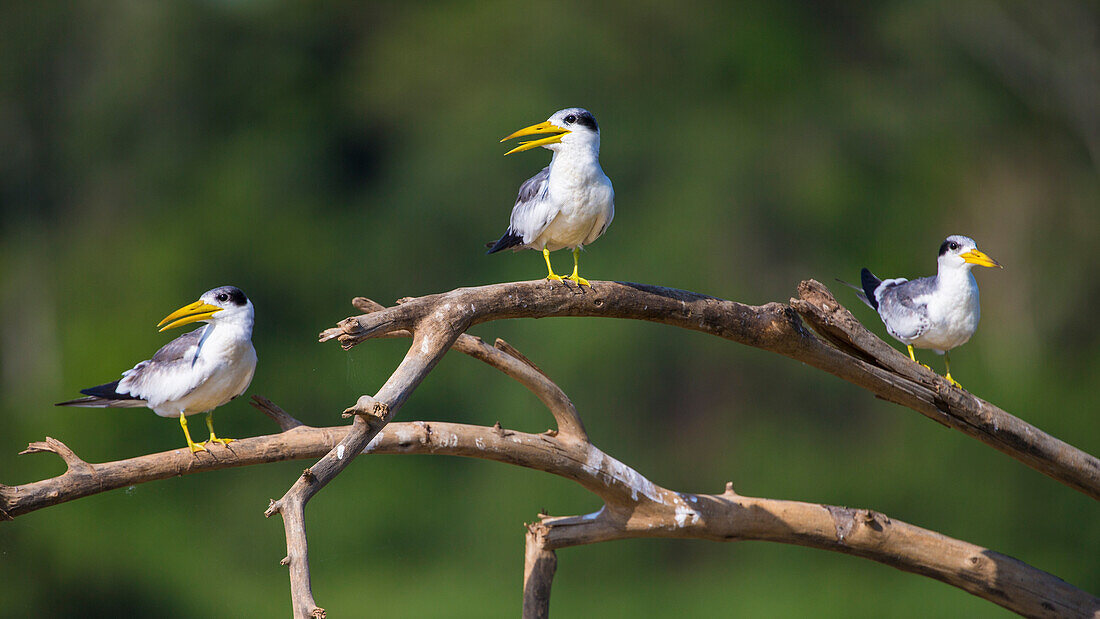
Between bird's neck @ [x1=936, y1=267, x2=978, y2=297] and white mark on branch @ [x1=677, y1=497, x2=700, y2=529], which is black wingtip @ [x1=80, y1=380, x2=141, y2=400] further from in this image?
bird's neck @ [x1=936, y1=267, x2=978, y2=297]

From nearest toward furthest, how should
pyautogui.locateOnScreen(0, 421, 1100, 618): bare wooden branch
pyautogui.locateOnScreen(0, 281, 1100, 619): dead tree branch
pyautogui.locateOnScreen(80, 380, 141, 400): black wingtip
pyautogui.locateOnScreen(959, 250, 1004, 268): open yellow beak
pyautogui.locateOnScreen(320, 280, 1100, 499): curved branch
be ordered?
pyautogui.locateOnScreen(0, 281, 1100, 619): dead tree branch, pyautogui.locateOnScreen(320, 280, 1100, 499): curved branch, pyautogui.locateOnScreen(0, 421, 1100, 618): bare wooden branch, pyautogui.locateOnScreen(80, 380, 141, 400): black wingtip, pyautogui.locateOnScreen(959, 250, 1004, 268): open yellow beak

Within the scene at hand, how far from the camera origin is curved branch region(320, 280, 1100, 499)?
11.2 feet

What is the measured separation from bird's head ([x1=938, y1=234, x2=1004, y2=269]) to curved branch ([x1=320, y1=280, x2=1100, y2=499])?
0.51m

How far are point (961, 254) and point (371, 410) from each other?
8.80ft

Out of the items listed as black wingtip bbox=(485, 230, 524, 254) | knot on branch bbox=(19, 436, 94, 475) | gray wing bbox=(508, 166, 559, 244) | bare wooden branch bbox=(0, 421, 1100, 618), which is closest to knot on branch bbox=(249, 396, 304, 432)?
bare wooden branch bbox=(0, 421, 1100, 618)

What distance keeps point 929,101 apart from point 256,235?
21.8ft

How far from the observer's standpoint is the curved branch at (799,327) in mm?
3412

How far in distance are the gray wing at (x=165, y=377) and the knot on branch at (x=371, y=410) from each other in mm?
1448

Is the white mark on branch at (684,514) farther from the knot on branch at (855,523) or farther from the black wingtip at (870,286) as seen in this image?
the black wingtip at (870,286)

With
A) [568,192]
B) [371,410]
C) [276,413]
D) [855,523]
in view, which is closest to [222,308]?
[276,413]

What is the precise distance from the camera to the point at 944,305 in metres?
4.31

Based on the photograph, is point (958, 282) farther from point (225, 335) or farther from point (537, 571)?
point (225, 335)

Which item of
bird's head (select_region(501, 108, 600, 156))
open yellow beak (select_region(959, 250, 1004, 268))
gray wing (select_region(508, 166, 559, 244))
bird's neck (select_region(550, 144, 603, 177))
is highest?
bird's head (select_region(501, 108, 600, 156))

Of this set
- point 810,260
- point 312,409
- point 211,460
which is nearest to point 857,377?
point 211,460
